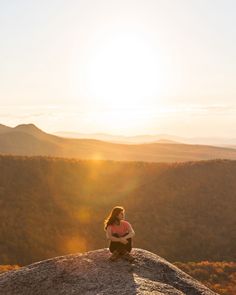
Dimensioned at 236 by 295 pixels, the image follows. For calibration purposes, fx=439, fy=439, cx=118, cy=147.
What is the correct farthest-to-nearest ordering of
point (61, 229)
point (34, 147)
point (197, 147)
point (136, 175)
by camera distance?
1. point (197, 147)
2. point (34, 147)
3. point (136, 175)
4. point (61, 229)

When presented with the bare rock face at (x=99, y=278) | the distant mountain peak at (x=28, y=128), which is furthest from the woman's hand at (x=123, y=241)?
the distant mountain peak at (x=28, y=128)

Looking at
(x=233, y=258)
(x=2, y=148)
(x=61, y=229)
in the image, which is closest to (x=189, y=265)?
(x=233, y=258)

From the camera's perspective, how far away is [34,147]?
392 feet

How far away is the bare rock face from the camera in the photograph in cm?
1127

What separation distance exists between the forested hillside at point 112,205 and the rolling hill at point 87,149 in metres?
59.9

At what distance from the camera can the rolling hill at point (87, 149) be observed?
117 m

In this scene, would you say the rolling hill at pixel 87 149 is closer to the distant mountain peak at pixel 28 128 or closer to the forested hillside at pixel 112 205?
the distant mountain peak at pixel 28 128

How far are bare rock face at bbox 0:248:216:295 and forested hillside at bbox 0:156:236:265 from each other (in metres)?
18.2

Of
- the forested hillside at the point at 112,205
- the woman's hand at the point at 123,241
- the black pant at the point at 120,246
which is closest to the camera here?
the woman's hand at the point at 123,241

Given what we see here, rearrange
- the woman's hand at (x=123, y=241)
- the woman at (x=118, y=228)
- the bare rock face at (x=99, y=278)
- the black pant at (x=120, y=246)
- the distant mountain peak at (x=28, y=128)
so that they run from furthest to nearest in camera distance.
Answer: the distant mountain peak at (x=28, y=128) < the black pant at (x=120, y=246) < the woman's hand at (x=123, y=241) < the woman at (x=118, y=228) < the bare rock face at (x=99, y=278)

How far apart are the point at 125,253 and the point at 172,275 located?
1.60m

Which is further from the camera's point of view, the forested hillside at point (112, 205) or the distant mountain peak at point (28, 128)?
the distant mountain peak at point (28, 128)

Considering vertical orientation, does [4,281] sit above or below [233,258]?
above

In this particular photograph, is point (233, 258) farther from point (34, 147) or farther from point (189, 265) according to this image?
point (34, 147)
